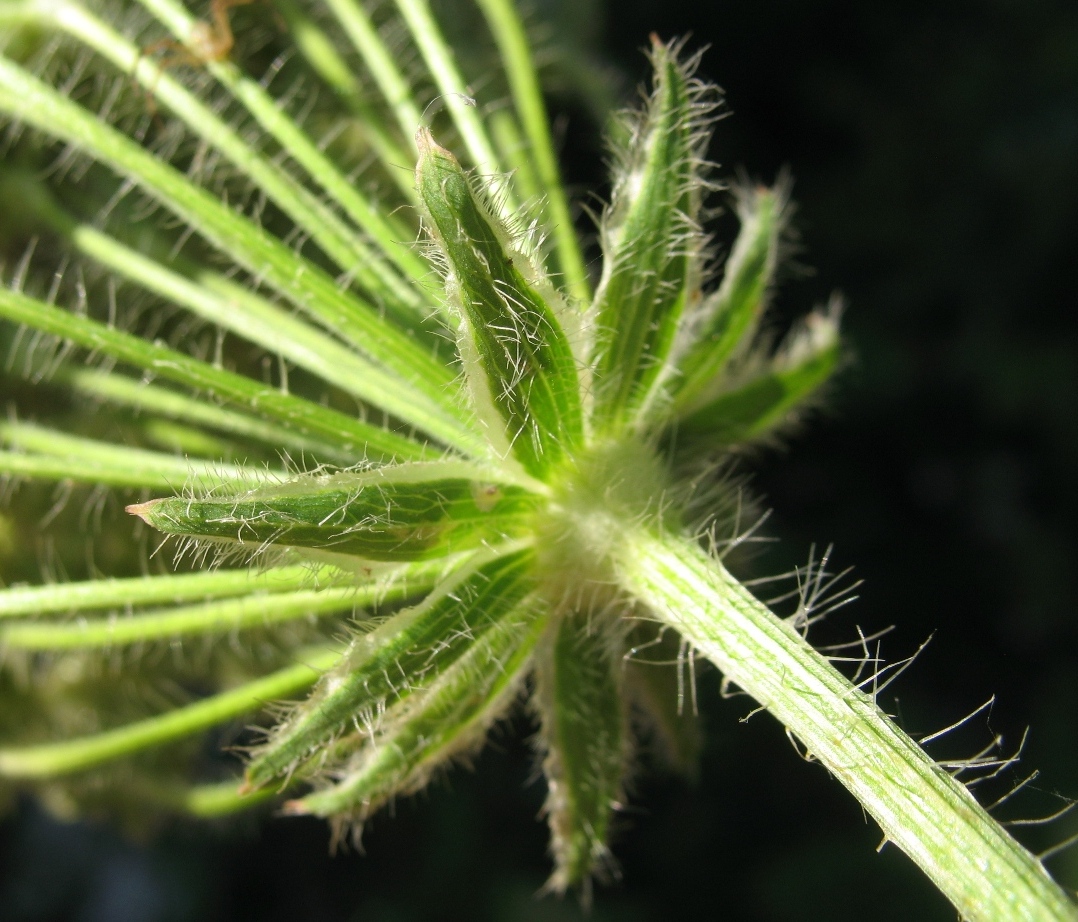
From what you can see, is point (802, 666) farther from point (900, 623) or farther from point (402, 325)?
point (900, 623)

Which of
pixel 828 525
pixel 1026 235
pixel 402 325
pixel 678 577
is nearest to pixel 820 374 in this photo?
pixel 678 577

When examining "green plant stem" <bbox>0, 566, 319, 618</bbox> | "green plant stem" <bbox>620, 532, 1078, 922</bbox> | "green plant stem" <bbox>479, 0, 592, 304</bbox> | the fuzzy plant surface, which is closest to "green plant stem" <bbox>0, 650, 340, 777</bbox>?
the fuzzy plant surface

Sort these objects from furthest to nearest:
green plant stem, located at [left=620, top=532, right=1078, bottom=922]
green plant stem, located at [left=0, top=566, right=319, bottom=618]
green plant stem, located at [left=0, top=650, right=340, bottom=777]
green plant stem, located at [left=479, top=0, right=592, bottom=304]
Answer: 1. green plant stem, located at [left=479, top=0, right=592, bottom=304]
2. green plant stem, located at [left=0, top=650, right=340, bottom=777]
3. green plant stem, located at [left=0, top=566, right=319, bottom=618]
4. green plant stem, located at [left=620, top=532, right=1078, bottom=922]

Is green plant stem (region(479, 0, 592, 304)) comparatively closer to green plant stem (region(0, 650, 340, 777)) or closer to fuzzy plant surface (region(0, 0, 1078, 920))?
fuzzy plant surface (region(0, 0, 1078, 920))

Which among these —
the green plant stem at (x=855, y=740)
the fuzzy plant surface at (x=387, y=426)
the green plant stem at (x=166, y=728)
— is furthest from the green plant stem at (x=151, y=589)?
the green plant stem at (x=855, y=740)

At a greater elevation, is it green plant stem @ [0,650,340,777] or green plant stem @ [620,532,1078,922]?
green plant stem @ [620,532,1078,922]

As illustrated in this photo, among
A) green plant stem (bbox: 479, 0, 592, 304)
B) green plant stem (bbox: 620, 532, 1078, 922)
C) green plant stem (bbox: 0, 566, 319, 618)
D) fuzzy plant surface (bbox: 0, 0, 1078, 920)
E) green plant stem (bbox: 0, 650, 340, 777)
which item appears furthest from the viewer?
green plant stem (bbox: 479, 0, 592, 304)

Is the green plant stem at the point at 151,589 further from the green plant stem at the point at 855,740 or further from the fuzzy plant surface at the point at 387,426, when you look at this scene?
the green plant stem at the point at 855,740

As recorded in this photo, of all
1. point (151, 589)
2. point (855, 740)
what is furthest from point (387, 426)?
point (855, 740)

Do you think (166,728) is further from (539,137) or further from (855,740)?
(539,137)
